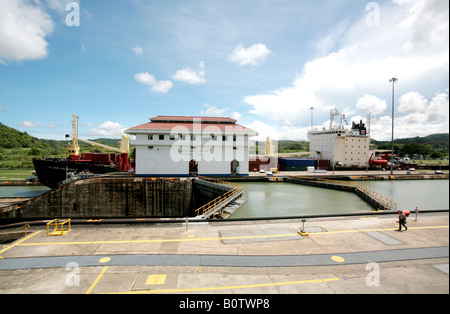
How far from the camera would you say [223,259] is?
295 inches

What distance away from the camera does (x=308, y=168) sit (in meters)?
38.0

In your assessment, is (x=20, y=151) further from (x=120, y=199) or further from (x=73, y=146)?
(x=120, y=199)

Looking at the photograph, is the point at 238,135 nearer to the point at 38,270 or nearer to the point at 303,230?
the point at 303,230

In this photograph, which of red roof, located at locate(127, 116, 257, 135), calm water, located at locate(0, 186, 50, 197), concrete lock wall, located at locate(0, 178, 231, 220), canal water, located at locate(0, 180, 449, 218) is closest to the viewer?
canal water, located at locate(0, 180, 449, 218)

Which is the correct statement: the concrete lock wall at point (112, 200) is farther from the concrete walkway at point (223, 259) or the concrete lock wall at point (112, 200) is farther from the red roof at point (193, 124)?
the concrete walkway at point (223, 259)

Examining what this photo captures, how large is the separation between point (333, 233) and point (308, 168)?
2995 centimetres

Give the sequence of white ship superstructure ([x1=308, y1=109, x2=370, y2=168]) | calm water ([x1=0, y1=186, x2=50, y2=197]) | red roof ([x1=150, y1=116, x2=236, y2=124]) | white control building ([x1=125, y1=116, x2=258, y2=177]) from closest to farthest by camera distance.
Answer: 1. white control building ([x1=125, y1=116, x2=258, y2=177])
2. calm water ([x1=0, y1=186, x2=50, y2=197])
3. red roof ([x1=150, y1=116, x2=236, y2=124])
4. white ship superstructure ([x1=308, y1=109, x2=370, y2=168])

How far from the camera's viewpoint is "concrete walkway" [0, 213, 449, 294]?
238 inches

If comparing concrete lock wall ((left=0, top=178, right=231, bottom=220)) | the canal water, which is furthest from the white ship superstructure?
concrete lock wall ((left=0, top=178, right=231, bottom=220))

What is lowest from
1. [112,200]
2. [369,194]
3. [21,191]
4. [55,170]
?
[21,191]

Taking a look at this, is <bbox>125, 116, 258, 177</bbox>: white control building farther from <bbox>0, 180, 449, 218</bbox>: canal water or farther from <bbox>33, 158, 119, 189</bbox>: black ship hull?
<bbox>33, 158, 119, 189</bbox>: black ship hull

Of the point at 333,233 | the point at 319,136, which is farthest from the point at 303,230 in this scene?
the point at 319,136

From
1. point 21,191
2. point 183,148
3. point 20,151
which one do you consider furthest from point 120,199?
point 20,151

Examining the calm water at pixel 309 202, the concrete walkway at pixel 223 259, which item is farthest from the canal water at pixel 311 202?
the concrete walkway at pixel 223 259
